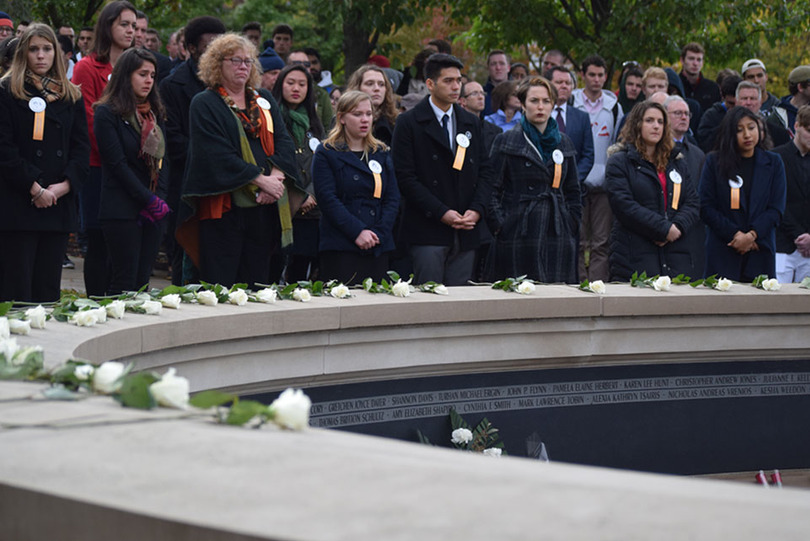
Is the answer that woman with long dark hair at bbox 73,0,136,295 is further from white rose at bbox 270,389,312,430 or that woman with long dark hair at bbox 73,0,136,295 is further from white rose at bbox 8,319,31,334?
white rose at bbox 270,389,312,430

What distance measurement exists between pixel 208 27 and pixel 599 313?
15.7 ft

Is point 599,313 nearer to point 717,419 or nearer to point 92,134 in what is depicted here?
point 717,419

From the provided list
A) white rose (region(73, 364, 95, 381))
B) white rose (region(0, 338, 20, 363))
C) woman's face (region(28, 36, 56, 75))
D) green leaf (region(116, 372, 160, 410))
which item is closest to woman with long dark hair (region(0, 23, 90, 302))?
woman's face (region(28, 36, 56, 75))

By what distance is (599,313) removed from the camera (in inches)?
213

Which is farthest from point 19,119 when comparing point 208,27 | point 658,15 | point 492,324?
point 658,15

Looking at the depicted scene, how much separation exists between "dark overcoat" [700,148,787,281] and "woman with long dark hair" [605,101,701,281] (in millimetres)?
459

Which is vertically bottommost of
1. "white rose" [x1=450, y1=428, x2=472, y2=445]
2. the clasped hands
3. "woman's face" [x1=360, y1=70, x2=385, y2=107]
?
"white rose" [x1=450, y1=428, x2=472, y2=445]

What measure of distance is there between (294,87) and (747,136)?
3.44m

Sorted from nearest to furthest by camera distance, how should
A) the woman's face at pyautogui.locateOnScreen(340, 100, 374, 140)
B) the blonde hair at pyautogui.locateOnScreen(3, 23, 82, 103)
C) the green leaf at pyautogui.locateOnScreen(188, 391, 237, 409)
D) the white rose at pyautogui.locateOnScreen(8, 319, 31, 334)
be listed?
the green leaf at pyautogui.locateOnScreen(188, 391, 237, 409), the white rose at pyautogui.locateOnScreen(8, 319, 31, 334), the blonde hair at pyautogui.locateOnScreen(3, 23, 82, 103), the woman's face at pyautogui.locateOnScreen(340, 100, 374, 140)

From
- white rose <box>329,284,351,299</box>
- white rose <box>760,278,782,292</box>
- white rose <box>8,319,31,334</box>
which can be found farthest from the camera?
white rose <box>760,278,782,292</box>

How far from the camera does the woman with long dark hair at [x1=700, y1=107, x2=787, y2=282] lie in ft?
28.5

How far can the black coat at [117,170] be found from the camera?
24.8ft

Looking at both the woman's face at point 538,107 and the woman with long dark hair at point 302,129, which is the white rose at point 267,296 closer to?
the woman with long dark hair at point 302,129

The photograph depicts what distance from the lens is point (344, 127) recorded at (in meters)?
7.78
